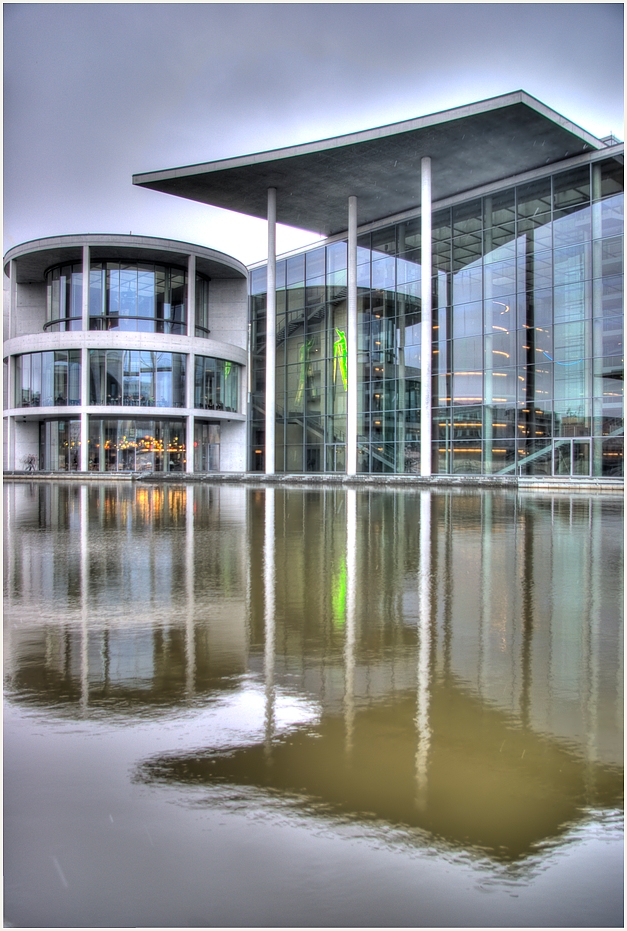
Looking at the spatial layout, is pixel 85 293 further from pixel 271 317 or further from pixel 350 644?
pixel 350 644

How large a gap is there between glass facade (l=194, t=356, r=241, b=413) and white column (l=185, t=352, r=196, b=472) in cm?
50

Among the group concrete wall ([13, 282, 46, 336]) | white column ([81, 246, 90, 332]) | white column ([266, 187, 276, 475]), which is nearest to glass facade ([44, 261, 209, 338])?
white column ([81, 246, 90, 332])

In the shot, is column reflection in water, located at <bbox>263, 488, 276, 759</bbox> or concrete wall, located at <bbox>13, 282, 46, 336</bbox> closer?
column reflection in water, located at <bbox>263, 488, 276, 759</bbox>

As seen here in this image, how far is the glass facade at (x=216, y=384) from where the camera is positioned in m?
56.1

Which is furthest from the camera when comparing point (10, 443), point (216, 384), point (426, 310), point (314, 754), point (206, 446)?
point (206, 446)

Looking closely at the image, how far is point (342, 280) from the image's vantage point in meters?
47.6

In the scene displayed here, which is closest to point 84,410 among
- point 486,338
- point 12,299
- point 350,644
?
point 12,299

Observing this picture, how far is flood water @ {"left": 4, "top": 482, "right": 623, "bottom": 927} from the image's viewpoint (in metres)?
2.09

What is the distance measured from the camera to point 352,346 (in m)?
41.9

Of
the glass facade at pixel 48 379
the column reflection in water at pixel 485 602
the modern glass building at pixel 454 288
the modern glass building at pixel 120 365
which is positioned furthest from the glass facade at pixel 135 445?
the column reflection in water at pixel 485 602

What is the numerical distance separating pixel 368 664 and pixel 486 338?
36.9 metres

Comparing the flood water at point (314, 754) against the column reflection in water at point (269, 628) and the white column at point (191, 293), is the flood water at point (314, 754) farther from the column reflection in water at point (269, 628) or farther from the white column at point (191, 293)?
the white column at point (191, 293)

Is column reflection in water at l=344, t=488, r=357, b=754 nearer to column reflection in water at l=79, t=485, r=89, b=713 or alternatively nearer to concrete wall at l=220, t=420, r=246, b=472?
column reflection in water at l=79, t=485, r=89, b=713

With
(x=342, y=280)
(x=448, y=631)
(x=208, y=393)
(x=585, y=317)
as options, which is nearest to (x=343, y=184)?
(x=342, y=280)
